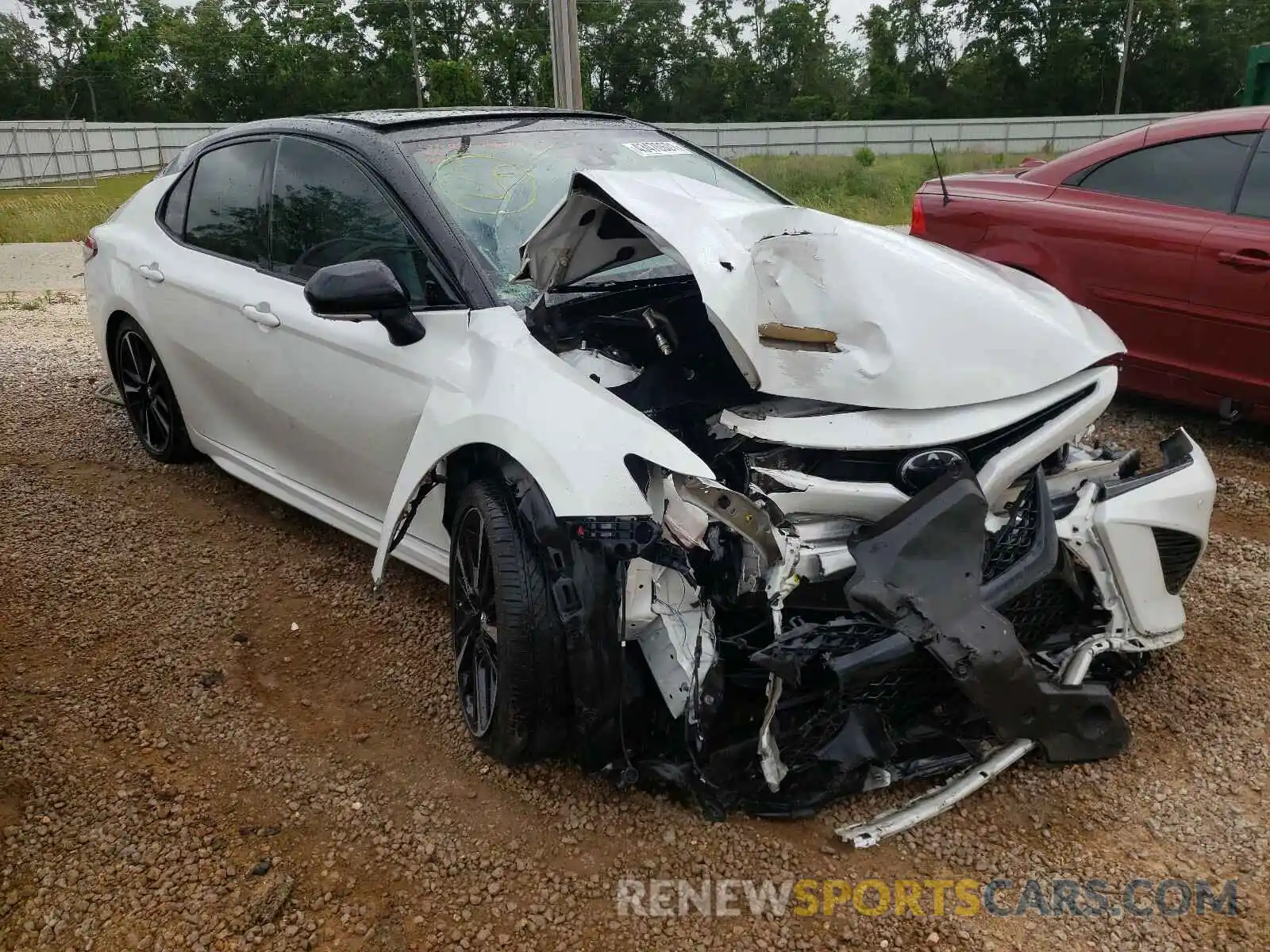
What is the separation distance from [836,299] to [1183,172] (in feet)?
10.3

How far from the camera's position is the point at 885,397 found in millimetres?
2297

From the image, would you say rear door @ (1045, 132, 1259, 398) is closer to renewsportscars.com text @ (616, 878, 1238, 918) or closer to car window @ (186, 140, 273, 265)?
renewsportscars.com text @ (616, 878, 1238, 918)

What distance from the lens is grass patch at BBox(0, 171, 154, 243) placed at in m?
14.0

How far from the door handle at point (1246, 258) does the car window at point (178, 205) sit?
174 inches

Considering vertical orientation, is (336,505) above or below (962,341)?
below

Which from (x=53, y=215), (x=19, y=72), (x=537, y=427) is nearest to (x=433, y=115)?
(x=537, y=427)

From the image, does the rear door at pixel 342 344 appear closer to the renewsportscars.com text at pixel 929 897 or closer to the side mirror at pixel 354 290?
the side mirror at pixel 354 290

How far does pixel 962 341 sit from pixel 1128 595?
29.5 inches

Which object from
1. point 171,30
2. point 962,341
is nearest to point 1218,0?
point 171,30

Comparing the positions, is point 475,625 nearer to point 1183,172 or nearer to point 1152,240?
point 1152,240

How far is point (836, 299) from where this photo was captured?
2.41 meters

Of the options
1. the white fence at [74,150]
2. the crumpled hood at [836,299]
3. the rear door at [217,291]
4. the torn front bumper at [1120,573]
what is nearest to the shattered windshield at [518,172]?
the crumpled hood at [836,299]

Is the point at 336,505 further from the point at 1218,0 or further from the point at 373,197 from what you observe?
the point at 1218,0

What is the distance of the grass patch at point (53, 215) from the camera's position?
14.0m
